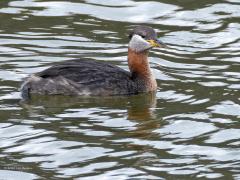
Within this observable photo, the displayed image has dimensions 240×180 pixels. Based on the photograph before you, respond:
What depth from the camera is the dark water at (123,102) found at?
36.9 feet

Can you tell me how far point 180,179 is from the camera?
35.1 ft

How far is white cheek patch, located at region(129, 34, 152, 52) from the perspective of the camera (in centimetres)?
1505

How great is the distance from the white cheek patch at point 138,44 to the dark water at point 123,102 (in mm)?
645

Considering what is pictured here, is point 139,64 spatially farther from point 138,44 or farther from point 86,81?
point 86,81

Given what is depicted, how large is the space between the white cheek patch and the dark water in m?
0.65

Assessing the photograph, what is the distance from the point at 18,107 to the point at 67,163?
2.76 m

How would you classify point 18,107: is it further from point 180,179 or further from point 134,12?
point 134,12

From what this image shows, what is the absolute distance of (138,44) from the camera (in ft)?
49.6

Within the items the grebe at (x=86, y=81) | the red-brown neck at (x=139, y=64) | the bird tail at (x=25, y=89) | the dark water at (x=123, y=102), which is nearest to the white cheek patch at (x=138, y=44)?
the red-brown neck at (x=139, y=64)

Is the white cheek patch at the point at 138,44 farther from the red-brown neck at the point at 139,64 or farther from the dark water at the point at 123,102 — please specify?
the dark water at the point at 123,102

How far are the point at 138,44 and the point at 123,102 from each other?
4.11ft

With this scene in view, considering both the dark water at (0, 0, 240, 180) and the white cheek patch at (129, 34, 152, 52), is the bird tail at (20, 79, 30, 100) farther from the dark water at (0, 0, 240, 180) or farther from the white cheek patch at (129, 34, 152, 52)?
the white cheek patch at (129, 34, 152, 52)

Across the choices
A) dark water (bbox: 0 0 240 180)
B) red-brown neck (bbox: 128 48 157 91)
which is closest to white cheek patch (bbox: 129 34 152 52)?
red-brown neck (bbox: 128 48 157 91)

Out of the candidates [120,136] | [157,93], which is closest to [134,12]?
[157,93]
